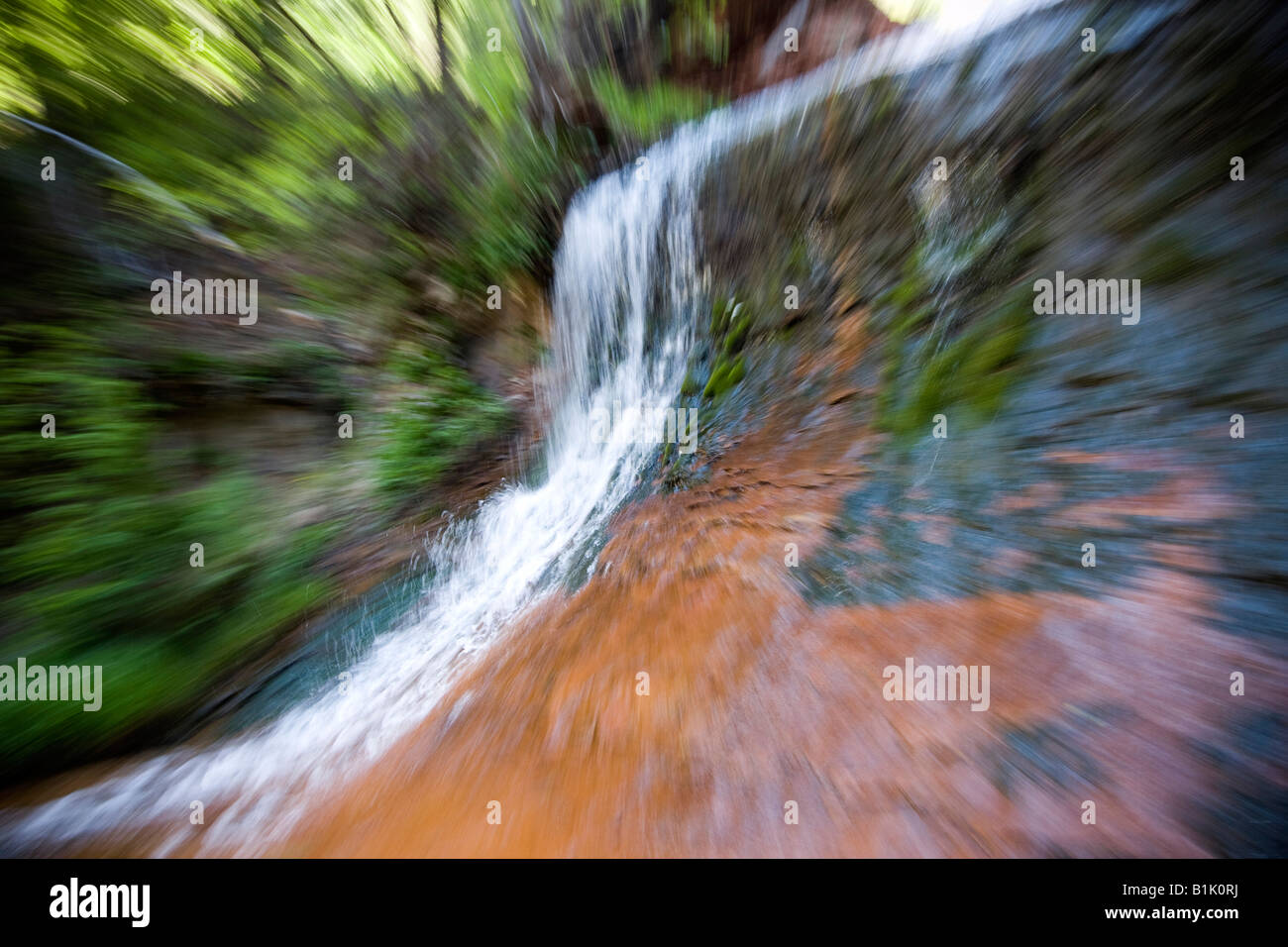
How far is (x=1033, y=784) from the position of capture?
4.32ft

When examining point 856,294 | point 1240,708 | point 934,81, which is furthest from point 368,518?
point 934,81

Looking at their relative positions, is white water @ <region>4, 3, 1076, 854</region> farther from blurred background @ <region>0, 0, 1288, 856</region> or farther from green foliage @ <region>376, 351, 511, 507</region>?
green foliage @ <region>376, 351, 511, 507</region>

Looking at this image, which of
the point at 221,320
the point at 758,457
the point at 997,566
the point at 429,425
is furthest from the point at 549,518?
the point at 997,566

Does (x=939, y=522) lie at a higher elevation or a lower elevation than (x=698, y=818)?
higher

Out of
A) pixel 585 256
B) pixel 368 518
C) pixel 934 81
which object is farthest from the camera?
pixel 585 256

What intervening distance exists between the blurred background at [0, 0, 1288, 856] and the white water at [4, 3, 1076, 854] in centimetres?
11

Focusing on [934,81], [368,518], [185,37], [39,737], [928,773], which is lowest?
[39,737]

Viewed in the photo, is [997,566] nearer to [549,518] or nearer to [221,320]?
[549,518]

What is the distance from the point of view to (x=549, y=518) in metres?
4.38

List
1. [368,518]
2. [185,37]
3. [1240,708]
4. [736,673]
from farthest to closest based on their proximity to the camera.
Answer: [368,518] → [185,37] → [736,673] → [1240,708]

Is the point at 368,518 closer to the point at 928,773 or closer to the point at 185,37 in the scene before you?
the point at 185,37

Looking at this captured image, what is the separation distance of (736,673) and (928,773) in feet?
2.29

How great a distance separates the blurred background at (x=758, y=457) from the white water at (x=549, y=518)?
0.11 meters

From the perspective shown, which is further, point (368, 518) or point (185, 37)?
point (368, 518)
